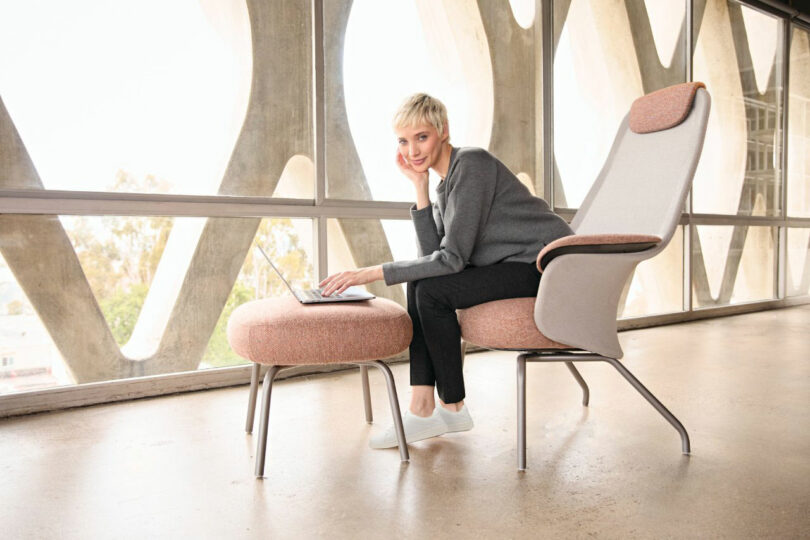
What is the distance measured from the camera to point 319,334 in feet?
5.30

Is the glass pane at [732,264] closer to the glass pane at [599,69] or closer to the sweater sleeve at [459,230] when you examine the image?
the glass pane at [599,69]

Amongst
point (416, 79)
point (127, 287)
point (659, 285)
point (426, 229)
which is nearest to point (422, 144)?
point (426, 229)

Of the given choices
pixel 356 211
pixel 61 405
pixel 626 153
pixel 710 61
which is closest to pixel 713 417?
pixel 626 153

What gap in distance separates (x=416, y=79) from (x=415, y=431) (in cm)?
221

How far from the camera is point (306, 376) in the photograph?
2951 mm

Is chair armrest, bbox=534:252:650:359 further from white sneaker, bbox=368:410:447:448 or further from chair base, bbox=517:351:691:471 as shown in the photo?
white sneaker, bbox=368:410:447:448

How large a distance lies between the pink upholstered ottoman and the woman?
0.12 meters

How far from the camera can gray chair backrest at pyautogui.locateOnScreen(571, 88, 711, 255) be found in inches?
70.1

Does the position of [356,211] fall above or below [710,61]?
below

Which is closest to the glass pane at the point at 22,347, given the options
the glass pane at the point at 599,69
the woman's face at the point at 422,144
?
the woman's face at the point at 422,144

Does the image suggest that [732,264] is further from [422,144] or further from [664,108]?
[422,144]

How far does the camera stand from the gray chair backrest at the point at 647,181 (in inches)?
70.1

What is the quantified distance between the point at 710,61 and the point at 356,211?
3.61m

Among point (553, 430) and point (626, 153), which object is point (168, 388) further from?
point (626, 153)
